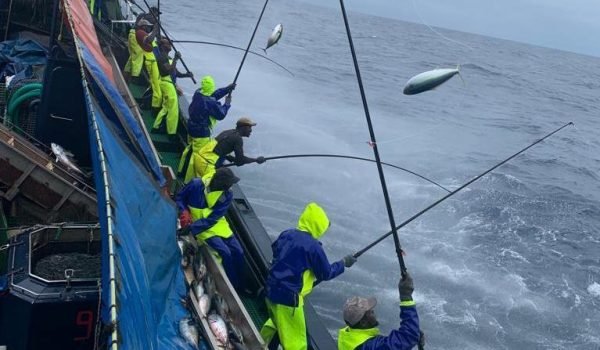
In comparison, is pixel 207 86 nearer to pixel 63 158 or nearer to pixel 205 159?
pixel 205 159

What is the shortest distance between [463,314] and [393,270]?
1.45 meters

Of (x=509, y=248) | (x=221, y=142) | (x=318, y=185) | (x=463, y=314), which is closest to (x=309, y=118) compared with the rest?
(x=318, y=185)

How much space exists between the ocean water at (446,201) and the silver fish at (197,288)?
3.80 metres

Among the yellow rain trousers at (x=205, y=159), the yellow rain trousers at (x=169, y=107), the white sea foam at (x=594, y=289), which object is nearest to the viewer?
the yellow rain trousers at (x=205, y=159)

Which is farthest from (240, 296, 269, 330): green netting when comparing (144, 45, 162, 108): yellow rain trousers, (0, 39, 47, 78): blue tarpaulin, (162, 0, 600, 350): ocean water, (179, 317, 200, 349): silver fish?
(144, 45, 162, 108): yellow rain trousers

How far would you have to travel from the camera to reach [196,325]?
4.02 metres

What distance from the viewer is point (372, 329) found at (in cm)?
386

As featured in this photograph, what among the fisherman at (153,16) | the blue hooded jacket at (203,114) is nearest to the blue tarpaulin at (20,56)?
the fisherman at (153,16)

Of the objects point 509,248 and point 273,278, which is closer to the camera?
point 273,278

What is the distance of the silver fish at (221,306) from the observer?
4.36m

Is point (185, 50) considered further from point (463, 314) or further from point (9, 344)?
point (9, 344)

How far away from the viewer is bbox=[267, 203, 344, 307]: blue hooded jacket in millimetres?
4125

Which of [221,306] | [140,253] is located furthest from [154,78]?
[140,253]

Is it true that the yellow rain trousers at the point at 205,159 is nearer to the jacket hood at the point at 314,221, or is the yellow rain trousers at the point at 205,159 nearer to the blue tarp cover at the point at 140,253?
the blue tarp cover at the point at 140,253
